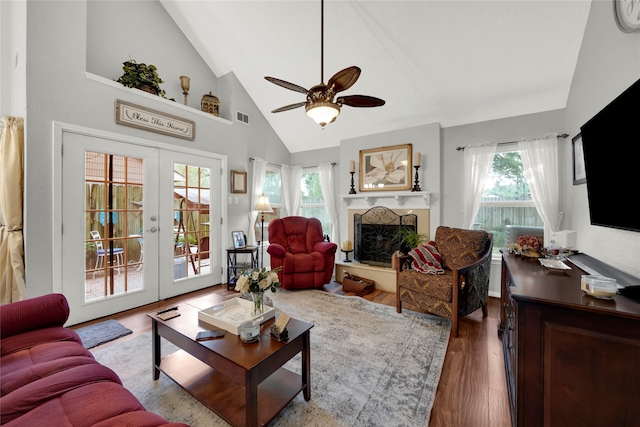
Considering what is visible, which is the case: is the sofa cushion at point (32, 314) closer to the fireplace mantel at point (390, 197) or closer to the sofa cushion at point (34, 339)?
the sofa cushion at point (34, 339)

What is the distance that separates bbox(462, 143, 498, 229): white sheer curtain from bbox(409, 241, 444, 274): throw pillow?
3.17 feet

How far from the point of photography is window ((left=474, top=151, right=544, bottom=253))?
3.34 m

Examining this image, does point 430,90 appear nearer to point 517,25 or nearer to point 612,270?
point 517,25

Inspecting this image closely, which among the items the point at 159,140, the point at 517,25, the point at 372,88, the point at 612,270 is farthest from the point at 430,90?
the point at 159,140

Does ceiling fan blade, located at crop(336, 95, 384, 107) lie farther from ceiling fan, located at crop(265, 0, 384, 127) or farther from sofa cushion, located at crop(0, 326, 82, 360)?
sofa cushion, located at crop(0, 326, 82, 360)

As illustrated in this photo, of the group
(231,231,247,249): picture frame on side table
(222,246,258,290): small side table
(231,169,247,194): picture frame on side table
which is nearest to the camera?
(222,246,258,290): small side table

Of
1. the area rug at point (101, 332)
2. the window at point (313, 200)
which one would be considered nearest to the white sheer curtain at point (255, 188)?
the window at point (313, 200)

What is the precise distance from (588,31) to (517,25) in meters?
0.55

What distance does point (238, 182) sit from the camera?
13.9ft

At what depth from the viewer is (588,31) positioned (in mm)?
2242

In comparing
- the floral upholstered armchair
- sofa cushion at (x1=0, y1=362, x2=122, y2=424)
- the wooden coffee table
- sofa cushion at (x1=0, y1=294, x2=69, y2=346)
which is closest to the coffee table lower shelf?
the wooden coffee table

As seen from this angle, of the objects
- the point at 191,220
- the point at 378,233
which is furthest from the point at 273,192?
the point at 378,233

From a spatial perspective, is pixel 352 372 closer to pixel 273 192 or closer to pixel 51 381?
pixel 51 381

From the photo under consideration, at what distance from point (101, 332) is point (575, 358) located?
3.49m
